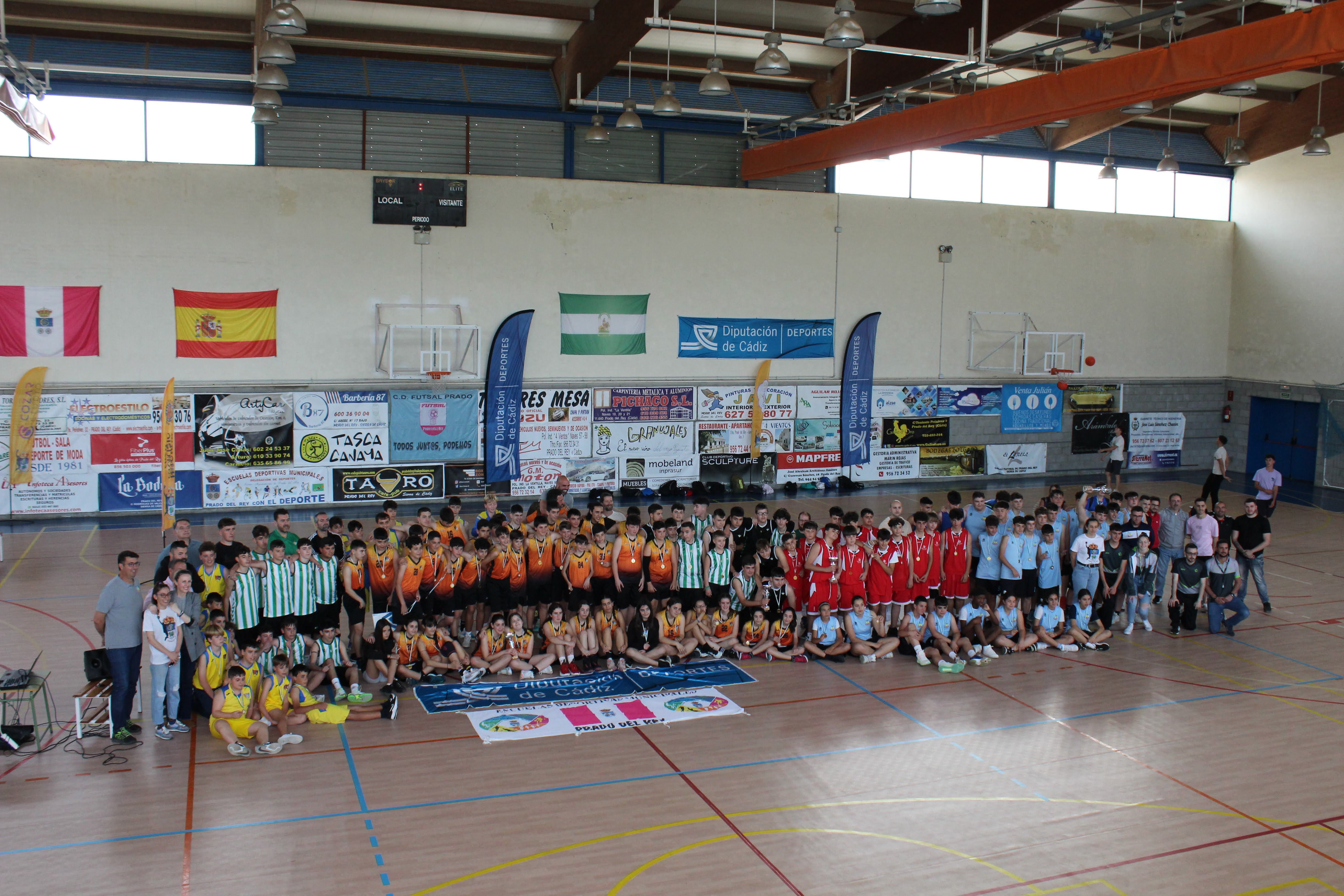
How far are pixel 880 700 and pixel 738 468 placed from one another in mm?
12418

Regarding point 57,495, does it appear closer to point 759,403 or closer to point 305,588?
point 305,588

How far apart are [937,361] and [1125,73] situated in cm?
1179

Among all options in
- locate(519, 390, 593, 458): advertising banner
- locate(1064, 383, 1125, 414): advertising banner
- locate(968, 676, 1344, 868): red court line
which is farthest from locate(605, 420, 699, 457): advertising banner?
locate(968, 676, 1344, 868): red court line

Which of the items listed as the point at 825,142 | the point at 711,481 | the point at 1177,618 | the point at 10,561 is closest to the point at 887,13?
the point at 825,142

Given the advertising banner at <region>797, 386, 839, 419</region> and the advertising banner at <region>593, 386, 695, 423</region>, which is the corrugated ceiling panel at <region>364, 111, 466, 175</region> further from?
the advertising banner at <region>797, 386, 839, 419</region>

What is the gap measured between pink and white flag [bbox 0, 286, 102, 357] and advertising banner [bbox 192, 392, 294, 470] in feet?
7.18

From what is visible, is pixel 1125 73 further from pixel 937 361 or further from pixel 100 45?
pixel 100 45

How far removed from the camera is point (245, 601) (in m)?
10.3

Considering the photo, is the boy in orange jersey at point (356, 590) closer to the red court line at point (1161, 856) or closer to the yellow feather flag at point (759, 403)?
the red court line at point (1161, 856)

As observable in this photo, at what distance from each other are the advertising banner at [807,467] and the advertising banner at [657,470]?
2.02m

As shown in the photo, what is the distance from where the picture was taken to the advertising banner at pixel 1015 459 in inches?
995

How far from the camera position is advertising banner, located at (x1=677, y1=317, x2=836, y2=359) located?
22406 millimetres

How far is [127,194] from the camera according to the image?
1862 cm

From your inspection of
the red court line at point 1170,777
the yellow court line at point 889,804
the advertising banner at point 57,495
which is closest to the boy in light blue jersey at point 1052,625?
the red court line at point 1170,777
